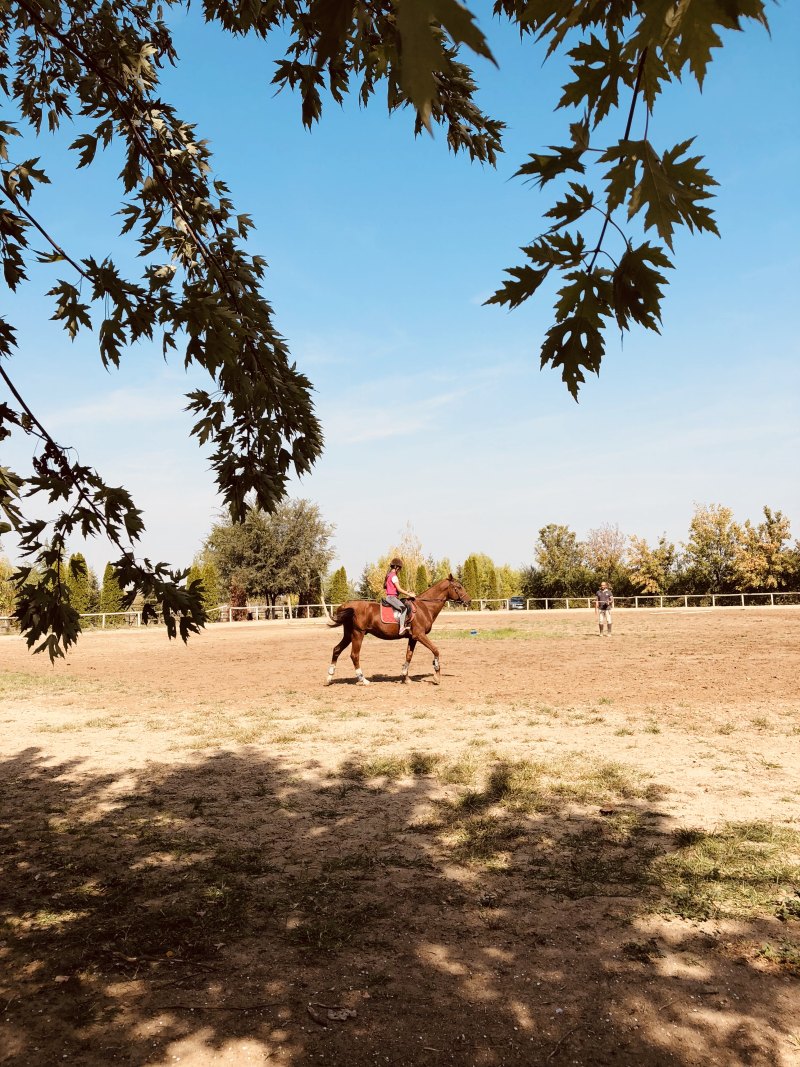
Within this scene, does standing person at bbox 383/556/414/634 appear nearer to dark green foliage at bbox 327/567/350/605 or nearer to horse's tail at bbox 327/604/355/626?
horse's tail at bbox 327/604/355/626

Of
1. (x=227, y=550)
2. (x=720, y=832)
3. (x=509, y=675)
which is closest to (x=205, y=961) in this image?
(x=720, y=832)

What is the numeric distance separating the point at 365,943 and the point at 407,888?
0.79 m

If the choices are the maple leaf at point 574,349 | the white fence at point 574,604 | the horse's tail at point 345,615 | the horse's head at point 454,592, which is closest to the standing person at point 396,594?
the horse's tail at point 345,615

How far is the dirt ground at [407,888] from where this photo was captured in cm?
319

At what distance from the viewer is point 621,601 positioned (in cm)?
6228

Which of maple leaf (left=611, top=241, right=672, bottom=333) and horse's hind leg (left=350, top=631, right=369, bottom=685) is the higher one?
maple leaf (left=611, top=241, right=672, bottom=333)

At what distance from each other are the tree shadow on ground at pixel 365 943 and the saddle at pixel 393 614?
754cm

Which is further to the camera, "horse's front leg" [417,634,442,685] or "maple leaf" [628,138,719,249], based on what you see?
"horse's front leg" [417,634,442,685]

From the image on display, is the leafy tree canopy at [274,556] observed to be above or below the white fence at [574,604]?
above

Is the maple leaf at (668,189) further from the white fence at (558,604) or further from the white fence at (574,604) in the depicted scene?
the white fence at (574,604)

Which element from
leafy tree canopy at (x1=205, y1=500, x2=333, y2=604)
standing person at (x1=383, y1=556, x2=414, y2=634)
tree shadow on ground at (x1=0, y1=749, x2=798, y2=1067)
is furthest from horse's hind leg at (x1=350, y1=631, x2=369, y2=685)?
leafy tree canopy at (x1=205, y1=500, x2=333, y2=604)

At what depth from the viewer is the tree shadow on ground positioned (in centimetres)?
312

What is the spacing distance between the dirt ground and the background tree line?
4292 cm

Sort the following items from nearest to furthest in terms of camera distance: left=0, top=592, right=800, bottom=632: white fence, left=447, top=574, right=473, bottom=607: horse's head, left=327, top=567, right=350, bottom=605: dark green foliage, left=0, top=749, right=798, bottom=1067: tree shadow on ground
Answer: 1. left=0, top=749, right=798, bottom=1067: tree shadow on ground
2. left=447, top=574, right=473, bottom=607: horse's head
3. left=0, top=592, right=800, bottom=632: white fence
4. left=327, top=567, right=350, bottom=605: dark green foliage
